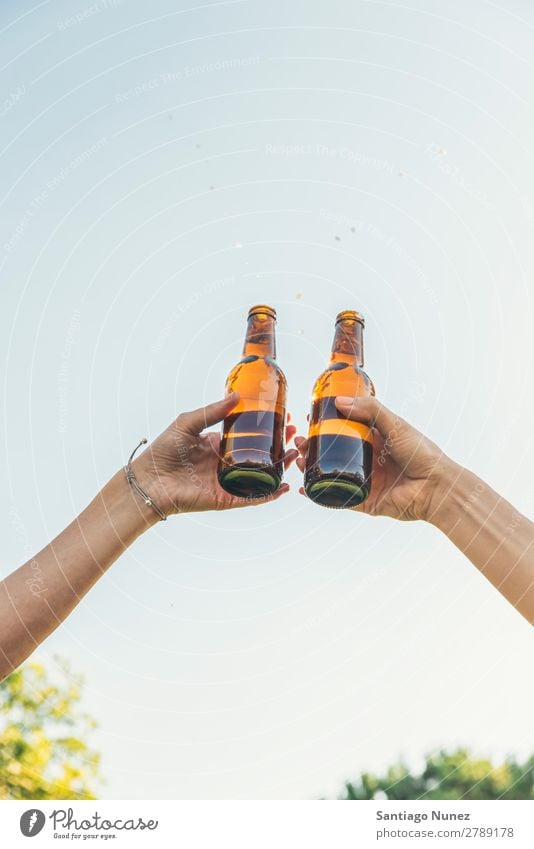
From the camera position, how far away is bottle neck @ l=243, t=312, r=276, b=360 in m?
2.77

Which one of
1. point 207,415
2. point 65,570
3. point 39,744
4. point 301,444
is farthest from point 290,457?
point 39,744

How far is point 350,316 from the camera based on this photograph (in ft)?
8.95

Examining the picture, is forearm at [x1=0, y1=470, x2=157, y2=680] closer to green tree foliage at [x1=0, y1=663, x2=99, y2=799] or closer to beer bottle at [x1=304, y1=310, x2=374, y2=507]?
beer bottle at [x1=304, y1=310, x2=374, y2=507]

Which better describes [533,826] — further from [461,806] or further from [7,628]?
[7,628]

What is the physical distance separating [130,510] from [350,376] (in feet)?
3.03

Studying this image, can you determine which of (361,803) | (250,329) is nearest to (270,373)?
(250,329)

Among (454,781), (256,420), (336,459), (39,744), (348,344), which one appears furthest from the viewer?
(454,781)

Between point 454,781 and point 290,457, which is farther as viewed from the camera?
point 454,781

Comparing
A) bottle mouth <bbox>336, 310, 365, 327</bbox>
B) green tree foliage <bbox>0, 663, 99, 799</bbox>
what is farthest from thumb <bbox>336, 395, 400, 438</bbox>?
green tree foliage <bbox>0, 663, 99, 799</bbox>

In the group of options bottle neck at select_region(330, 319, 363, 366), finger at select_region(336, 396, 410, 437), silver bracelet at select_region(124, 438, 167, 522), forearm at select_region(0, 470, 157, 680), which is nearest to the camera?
forearm at select_region(0, 470, 157, 680)

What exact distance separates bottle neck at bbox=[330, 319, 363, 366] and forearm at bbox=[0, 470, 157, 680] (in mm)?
899

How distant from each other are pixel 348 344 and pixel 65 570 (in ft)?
4.25

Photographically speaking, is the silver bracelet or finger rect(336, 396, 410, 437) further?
the silver bracelet

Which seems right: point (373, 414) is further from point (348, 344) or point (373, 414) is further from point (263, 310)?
point (263, 310)
